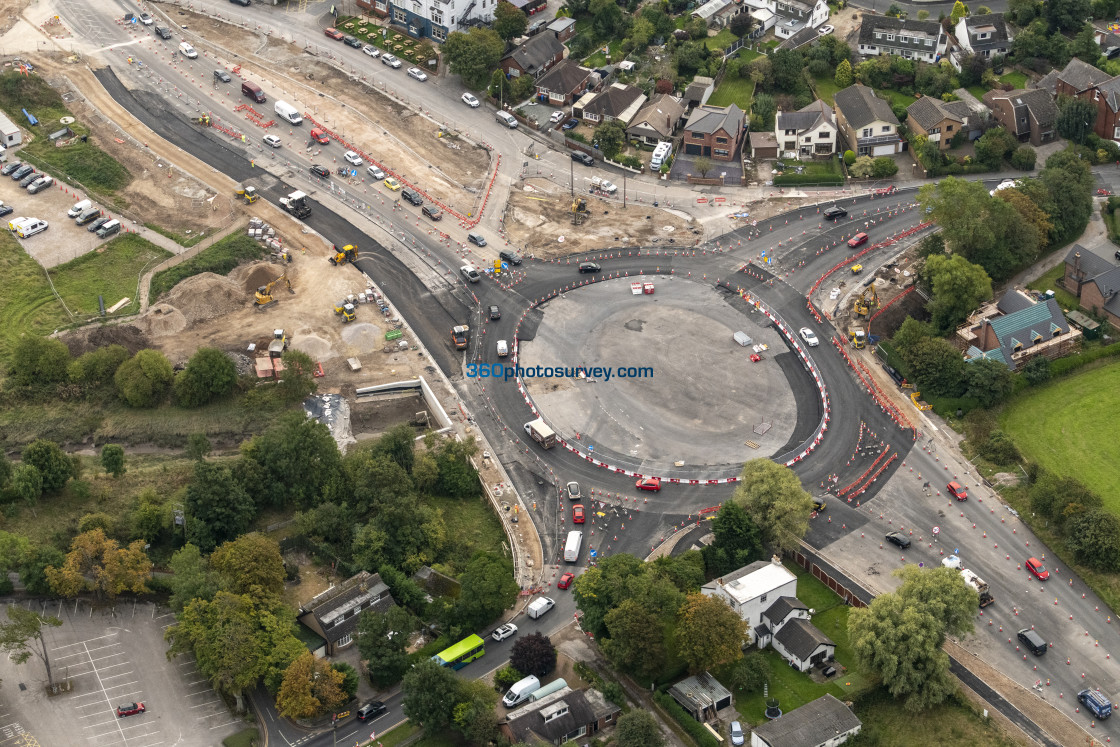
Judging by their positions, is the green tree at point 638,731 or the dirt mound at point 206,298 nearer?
the green tree at point 638,731

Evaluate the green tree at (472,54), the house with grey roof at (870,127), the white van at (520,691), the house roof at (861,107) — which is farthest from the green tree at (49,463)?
the house roof at (861,107)

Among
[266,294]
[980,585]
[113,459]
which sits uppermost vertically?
[980,585]

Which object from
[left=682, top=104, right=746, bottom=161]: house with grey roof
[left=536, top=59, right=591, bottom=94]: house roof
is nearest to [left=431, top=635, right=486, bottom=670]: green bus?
[left=682, top=104, right=746, bottom=161]: house with grey roof

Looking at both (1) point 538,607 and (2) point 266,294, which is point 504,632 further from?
(2) point 266,294

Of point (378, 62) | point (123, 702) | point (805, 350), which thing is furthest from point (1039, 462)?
point (378, 62)

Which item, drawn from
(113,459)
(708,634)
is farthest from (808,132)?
(113,459)

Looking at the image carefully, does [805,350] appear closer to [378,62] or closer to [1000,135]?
[1000,135]

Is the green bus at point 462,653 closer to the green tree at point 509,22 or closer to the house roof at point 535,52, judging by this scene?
the house roof at point 535,52
